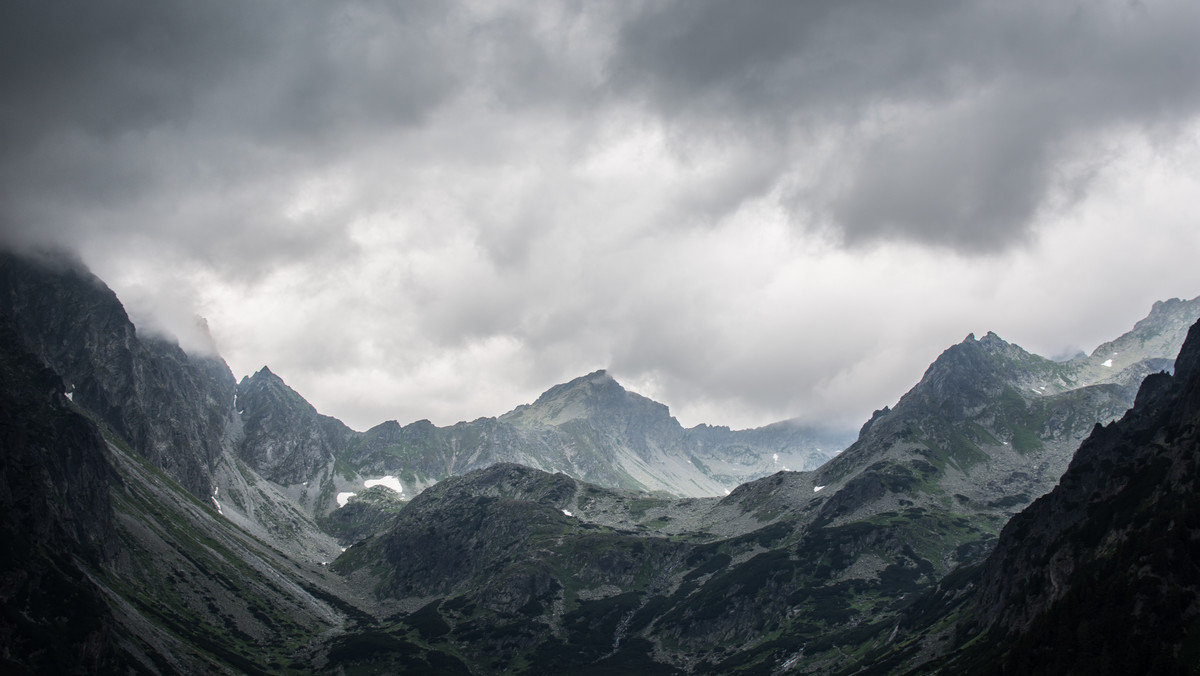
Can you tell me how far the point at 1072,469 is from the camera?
178625 mm

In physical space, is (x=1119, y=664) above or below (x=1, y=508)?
below

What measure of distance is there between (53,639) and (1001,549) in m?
233

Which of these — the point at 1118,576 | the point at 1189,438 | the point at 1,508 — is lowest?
the point at 1118,576

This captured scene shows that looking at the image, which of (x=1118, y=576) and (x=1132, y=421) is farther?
(x=1132, y=421)

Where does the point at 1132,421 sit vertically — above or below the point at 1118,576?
above

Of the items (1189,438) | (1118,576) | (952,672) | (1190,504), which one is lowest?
(952,672)

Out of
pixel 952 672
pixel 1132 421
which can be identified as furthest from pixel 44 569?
pixel 1132 421

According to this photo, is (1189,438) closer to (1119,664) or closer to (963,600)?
(1119,664)

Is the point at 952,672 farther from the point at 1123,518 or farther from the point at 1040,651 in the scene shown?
the point at 1123,518

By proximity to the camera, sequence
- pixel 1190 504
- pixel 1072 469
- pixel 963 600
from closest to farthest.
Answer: pixel 1190 504, pixel 1072 469, pixel 963 600

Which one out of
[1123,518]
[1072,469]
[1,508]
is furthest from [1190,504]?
[1,508]

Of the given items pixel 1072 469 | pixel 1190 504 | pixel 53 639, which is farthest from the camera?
pixel 1072 469

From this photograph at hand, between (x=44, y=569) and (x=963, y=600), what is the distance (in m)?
249

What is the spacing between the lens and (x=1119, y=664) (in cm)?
9544
